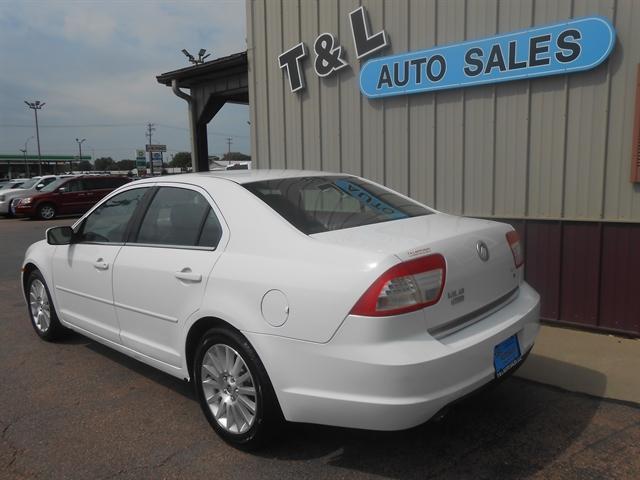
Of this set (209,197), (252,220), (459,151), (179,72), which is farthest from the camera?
(179,72)

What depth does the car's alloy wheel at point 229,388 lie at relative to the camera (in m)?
2.90

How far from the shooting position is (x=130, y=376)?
4.18m

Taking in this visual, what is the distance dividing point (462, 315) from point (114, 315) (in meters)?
2.45

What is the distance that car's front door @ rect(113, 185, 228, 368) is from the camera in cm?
315

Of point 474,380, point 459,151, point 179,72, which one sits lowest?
point 474,380

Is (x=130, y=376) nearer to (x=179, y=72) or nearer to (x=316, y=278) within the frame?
(x=316, y=278)

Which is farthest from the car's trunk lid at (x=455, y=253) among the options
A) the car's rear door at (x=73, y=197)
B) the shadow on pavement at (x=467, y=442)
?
the car's rear door at (x=73, y=197)

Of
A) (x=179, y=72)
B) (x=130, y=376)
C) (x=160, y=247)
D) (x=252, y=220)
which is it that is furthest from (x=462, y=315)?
(x=179, y=72)

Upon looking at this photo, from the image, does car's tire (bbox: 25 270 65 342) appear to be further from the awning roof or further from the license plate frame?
the awning roof

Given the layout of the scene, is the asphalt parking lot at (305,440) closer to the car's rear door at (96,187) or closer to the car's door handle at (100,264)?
the car's door handle at (100,264)

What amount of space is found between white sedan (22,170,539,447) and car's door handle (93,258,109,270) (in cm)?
1

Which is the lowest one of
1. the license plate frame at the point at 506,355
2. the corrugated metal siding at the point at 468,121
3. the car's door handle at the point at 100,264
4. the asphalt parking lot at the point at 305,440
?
the asphalt parking lot at the point at 305,440

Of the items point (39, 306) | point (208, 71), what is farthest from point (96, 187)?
point (39, 306)

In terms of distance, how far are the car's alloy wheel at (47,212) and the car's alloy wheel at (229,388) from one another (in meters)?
18.2
